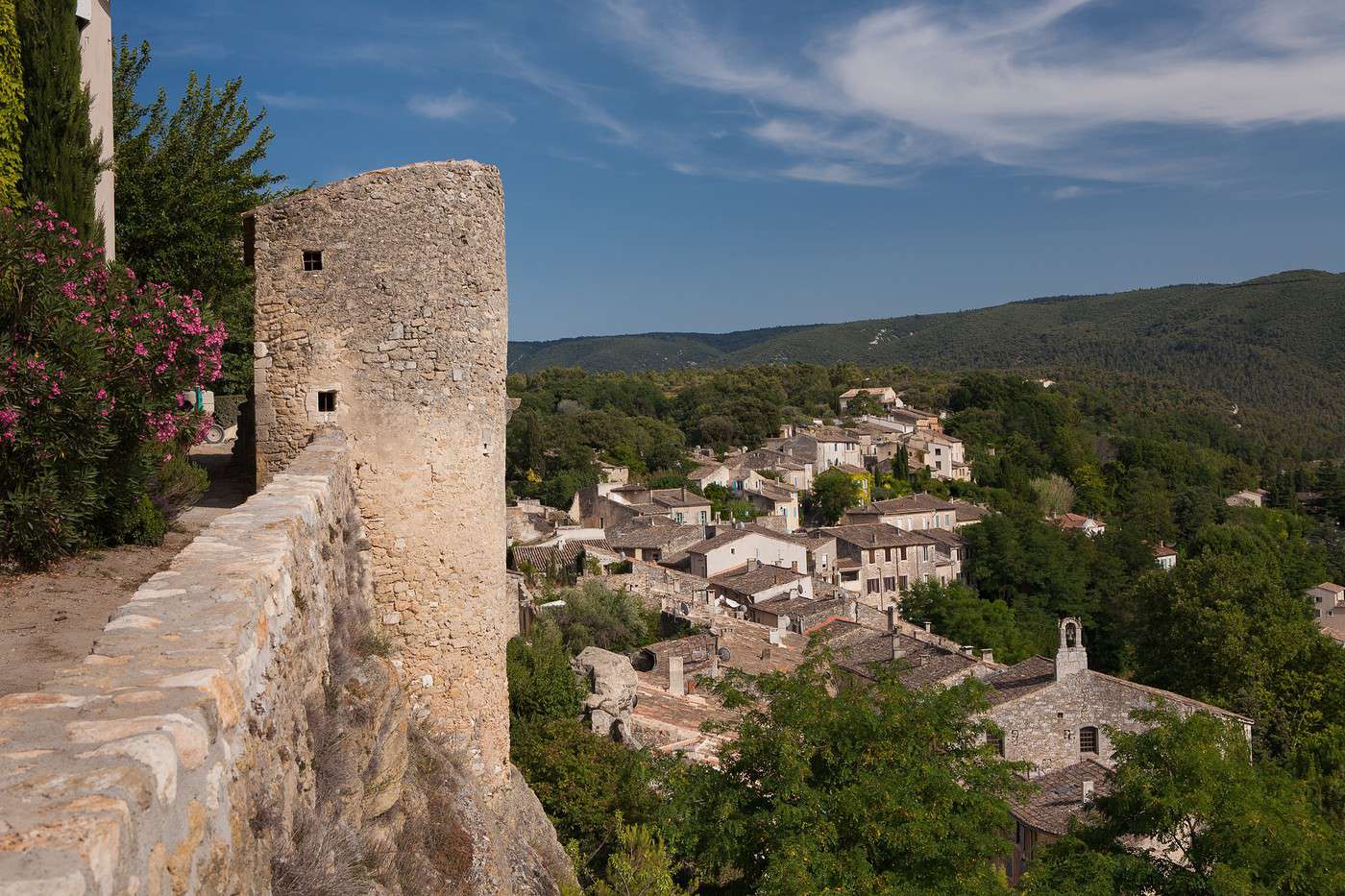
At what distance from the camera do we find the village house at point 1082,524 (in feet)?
239

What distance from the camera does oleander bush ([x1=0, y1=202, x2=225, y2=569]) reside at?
670cm

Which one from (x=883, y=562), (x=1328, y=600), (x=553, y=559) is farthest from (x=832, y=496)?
(x=553, y=559)

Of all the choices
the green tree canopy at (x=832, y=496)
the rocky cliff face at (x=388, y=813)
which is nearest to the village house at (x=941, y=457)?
the green tree canopy at (x=832, y=496)

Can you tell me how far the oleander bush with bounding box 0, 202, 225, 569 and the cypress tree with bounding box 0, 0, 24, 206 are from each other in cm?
242

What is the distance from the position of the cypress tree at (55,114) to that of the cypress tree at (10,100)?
0.56ft

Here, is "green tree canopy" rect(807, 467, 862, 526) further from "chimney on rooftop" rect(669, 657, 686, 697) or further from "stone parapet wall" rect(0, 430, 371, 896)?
"stone parapet wall" rect(0, 430, 371, 896)

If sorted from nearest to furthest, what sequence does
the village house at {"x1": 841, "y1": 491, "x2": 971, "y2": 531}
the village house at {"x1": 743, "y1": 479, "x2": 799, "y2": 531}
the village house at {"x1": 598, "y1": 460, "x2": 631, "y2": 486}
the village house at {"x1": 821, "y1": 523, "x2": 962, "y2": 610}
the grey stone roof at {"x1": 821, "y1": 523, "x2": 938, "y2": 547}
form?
the village house at {"x1": 821, "y1": 523, "x2": 962, "y2": 610} < the grey stone roof at {"x1": 821, "y1": 523, "x2": 938, "y2": 547} < the village house at {"x1": 841, "y1": 491, "x2": 971, "y2": 531} < the village house at {"x1": 743, "y1": 479, "x2": 799, "y2": 531} < the village house at {"x1": 598, "y1": 460, "x2": 631, "y2": 486}

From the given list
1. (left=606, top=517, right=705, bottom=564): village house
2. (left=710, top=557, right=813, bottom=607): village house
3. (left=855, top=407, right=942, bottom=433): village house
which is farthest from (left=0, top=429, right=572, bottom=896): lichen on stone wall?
(left=855, top=407, right=942, bottom=433): village house

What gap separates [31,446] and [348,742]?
3197 millimetres

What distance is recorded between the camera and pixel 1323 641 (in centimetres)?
3647

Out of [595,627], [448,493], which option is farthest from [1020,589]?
[448,493]

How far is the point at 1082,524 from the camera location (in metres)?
75.5

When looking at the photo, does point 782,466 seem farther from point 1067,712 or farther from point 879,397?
point 1067,712

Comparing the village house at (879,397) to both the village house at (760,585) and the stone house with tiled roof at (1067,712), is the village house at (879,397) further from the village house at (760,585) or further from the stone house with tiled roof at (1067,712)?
the stone house with tiled roof at (1067,712)
